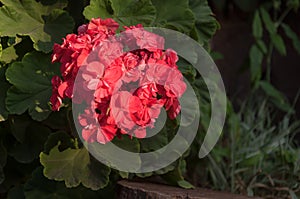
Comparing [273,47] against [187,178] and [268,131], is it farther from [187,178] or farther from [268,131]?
[187,178]

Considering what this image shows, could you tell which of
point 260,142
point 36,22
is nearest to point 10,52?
point 36,22

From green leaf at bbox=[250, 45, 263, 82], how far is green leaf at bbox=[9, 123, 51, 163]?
1201 mm

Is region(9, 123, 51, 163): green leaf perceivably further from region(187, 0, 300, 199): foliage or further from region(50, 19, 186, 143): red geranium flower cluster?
region(187, 0, 300, 199): foliage

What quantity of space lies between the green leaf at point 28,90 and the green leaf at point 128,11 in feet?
0.80

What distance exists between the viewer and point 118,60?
1.70m

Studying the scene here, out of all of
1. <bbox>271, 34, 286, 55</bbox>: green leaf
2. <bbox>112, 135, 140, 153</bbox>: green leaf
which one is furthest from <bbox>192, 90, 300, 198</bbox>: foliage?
<bbox>112, 135, 140, 153</bbox>: green leaf

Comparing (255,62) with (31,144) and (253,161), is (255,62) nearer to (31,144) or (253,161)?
(253,161)

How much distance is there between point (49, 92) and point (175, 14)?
0.45 m

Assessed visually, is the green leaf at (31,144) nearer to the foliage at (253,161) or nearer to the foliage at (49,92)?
the foliage at (49,92)

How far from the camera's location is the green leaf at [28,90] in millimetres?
1885

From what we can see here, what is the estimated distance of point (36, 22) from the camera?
1.98m

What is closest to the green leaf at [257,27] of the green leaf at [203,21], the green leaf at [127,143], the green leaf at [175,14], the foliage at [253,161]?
the foliage at [253,161]

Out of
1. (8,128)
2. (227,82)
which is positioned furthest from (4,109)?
(227,82)

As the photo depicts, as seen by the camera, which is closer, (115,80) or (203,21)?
(115,80)
